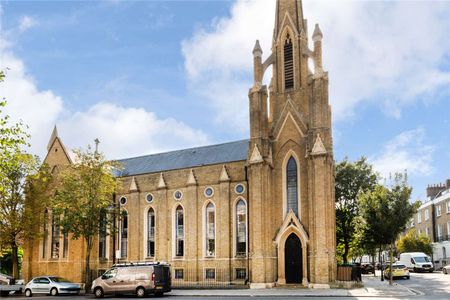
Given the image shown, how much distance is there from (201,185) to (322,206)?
36.6ft

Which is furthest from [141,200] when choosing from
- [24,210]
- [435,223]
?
[435,223]

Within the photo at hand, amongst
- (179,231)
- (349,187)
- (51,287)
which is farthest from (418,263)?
(51,287)

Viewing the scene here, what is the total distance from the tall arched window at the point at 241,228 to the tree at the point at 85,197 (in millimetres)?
9872

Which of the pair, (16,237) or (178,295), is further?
(16,237)

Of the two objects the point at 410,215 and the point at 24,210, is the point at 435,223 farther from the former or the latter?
the point at 24,210

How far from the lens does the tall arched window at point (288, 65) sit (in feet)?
120

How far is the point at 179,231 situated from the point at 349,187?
18.0 metres

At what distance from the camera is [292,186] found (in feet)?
114

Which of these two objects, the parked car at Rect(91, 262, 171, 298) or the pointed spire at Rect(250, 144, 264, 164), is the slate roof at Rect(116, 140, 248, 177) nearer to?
the pointed spire at Rect(250, 144, 264, 164)

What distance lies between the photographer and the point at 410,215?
34625mm

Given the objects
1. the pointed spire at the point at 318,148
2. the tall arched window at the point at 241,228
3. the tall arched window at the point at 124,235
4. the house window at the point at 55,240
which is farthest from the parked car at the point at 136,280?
the house window at the point at 55,240

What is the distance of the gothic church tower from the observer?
32.2 meters

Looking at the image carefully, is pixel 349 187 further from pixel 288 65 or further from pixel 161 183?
pixel 161 183

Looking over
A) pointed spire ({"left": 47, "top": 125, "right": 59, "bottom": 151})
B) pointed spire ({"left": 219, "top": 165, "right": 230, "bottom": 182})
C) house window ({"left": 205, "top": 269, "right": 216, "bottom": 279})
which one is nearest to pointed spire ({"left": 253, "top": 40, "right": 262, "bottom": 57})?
pointed spire ({"left": 219, "top": 165, "right": 230, "bottom": 182})
